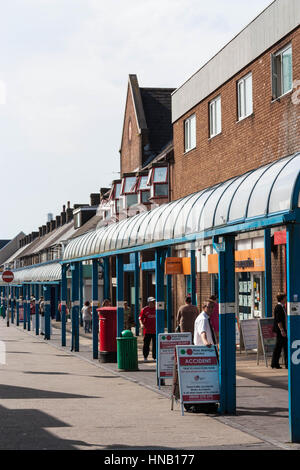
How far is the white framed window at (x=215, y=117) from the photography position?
2658 cm

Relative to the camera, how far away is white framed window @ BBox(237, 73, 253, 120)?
23.5 m

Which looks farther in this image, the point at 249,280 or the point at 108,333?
the point at 249,280

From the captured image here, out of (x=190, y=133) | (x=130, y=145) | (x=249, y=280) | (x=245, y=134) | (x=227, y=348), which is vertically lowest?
Result: (x=227, y=348)

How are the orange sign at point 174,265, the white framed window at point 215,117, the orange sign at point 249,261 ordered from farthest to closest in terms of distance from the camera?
1. the white framed window at point 215,117
2. the orange sign at point 174,265
3. the orange sign at point 249,261

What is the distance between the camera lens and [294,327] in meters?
9.89

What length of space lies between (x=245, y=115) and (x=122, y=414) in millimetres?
13719

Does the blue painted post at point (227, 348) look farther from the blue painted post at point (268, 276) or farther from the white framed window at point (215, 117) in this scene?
the white framed window at point (215, 117)

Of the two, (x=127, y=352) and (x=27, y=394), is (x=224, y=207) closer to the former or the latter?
(x=27, y=394)

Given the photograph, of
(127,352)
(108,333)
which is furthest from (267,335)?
(108,333)

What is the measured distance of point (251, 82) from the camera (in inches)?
917

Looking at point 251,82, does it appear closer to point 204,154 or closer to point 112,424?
point 204,154

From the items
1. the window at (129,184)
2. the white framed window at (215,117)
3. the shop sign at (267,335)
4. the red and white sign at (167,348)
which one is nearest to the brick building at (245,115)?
the white framed window at (215,117)

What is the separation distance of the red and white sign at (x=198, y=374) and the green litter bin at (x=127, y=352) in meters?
6.45

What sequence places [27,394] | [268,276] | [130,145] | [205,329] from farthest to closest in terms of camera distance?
[130,145]
[268,276]
[27,394]
[205,329]
